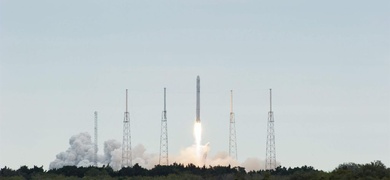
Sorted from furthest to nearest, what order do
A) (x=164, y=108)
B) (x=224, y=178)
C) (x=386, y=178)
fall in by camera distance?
1. (x=164, y=108)
2. (x=224, y=178)
3. (x=386, y=178)

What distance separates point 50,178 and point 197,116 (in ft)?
88.9

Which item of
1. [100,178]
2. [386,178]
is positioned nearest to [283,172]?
[100,178]

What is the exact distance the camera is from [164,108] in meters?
188

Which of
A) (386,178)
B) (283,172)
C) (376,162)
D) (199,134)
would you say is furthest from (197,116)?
(386,178)

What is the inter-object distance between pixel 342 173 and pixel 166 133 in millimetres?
44150

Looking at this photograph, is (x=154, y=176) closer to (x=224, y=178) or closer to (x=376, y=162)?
(x=224, y=178)

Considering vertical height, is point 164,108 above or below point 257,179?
above

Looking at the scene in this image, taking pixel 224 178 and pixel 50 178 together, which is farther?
pixel 50 178

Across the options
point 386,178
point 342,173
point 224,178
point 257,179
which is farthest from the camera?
point 224,178

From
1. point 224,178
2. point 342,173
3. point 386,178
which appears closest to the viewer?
point 386,178

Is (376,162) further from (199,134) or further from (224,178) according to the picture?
(199,134)

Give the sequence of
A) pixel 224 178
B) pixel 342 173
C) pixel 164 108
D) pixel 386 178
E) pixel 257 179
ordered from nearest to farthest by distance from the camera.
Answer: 1. pixel 386 178
2. pixel 342 173
3. pixel 257 179
4. pixel 224 178
5. pixel 164 108

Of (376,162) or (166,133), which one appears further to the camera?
(166,133)

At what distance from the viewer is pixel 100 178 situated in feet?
627
